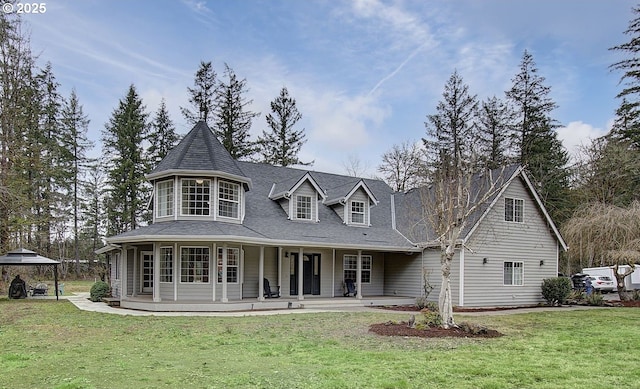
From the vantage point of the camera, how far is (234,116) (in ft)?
130

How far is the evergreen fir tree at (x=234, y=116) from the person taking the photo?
3941cm

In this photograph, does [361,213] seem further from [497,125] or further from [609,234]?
[497,125]

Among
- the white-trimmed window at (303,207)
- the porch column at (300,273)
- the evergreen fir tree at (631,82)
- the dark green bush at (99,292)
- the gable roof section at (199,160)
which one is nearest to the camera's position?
the gable roof section at (199,160)

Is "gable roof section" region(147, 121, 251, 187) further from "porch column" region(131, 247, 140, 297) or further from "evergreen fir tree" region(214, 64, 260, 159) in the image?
"evergreen fir tree" region(214, 64, 260, 159)

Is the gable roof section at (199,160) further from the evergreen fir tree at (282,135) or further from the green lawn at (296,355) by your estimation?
the evergreen fir tree at (282,135)

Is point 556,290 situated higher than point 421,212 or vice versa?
point 421,212

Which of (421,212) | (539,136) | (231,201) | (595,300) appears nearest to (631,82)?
(539,136)

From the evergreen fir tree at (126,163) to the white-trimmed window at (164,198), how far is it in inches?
877

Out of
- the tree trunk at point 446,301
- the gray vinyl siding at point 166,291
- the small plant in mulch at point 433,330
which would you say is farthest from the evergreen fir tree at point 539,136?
the gray vinyl siding at point 166,291

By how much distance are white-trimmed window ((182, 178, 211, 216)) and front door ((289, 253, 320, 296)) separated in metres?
4.27

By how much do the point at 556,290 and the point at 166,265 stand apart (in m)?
15.6

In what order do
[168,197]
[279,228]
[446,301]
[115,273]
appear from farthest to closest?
1. [115,273]
2. [279,228]
3. [168,197]
4. [446,301]

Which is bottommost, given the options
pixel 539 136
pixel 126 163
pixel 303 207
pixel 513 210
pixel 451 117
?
pixel 513 210

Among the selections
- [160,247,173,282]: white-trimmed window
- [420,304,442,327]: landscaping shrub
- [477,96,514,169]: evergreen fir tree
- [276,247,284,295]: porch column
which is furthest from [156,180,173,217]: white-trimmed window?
[477,96,514,169]: evergreen fir tree
